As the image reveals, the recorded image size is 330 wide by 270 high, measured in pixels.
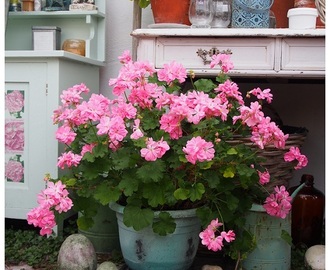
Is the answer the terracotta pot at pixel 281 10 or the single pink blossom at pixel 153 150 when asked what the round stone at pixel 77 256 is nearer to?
the single pink blossom at pixel 153 150

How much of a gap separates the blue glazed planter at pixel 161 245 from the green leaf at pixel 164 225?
4 cm

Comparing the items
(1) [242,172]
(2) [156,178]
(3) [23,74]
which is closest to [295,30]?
(1) [242,172]

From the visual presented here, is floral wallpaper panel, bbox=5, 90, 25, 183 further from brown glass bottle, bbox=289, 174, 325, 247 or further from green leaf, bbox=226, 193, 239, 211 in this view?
brown glass bottle, bbox=289, 174, 325, 247

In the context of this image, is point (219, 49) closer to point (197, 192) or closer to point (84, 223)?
point (197, 192)

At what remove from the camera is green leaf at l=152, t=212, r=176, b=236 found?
5.20ft

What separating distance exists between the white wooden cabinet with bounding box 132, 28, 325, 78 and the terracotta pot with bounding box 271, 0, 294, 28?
553 millimetres

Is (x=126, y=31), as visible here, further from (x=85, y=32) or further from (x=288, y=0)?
(x=288, y=0)

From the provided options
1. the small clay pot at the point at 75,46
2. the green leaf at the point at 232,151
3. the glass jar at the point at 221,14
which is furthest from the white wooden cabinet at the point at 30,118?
the green leaf at the point at 232,151

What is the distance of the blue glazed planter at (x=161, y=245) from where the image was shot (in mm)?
1650

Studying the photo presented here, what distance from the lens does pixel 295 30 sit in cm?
189

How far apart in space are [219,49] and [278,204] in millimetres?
611

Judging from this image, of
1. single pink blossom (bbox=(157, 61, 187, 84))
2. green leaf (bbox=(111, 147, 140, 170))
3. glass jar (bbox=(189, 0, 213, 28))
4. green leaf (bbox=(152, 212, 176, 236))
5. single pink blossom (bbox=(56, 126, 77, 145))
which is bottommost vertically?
green leaf (bbox=(152, 212, 176, 236))

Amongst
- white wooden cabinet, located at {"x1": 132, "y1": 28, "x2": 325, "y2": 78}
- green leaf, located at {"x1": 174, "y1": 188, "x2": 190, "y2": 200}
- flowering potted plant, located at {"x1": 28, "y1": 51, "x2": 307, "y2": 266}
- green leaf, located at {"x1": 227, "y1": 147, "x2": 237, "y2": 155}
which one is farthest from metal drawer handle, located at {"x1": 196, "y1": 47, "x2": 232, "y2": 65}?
green leaf, located at {"x1": 174, "y1": 188, "x2": 190, "y2": 200}

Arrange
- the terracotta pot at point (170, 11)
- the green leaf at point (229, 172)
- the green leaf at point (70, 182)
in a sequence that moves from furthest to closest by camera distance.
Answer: the terracotta pot at point (170, 11) < the green leaf at point (70, 182) < the green leaf at point (229, 172)
